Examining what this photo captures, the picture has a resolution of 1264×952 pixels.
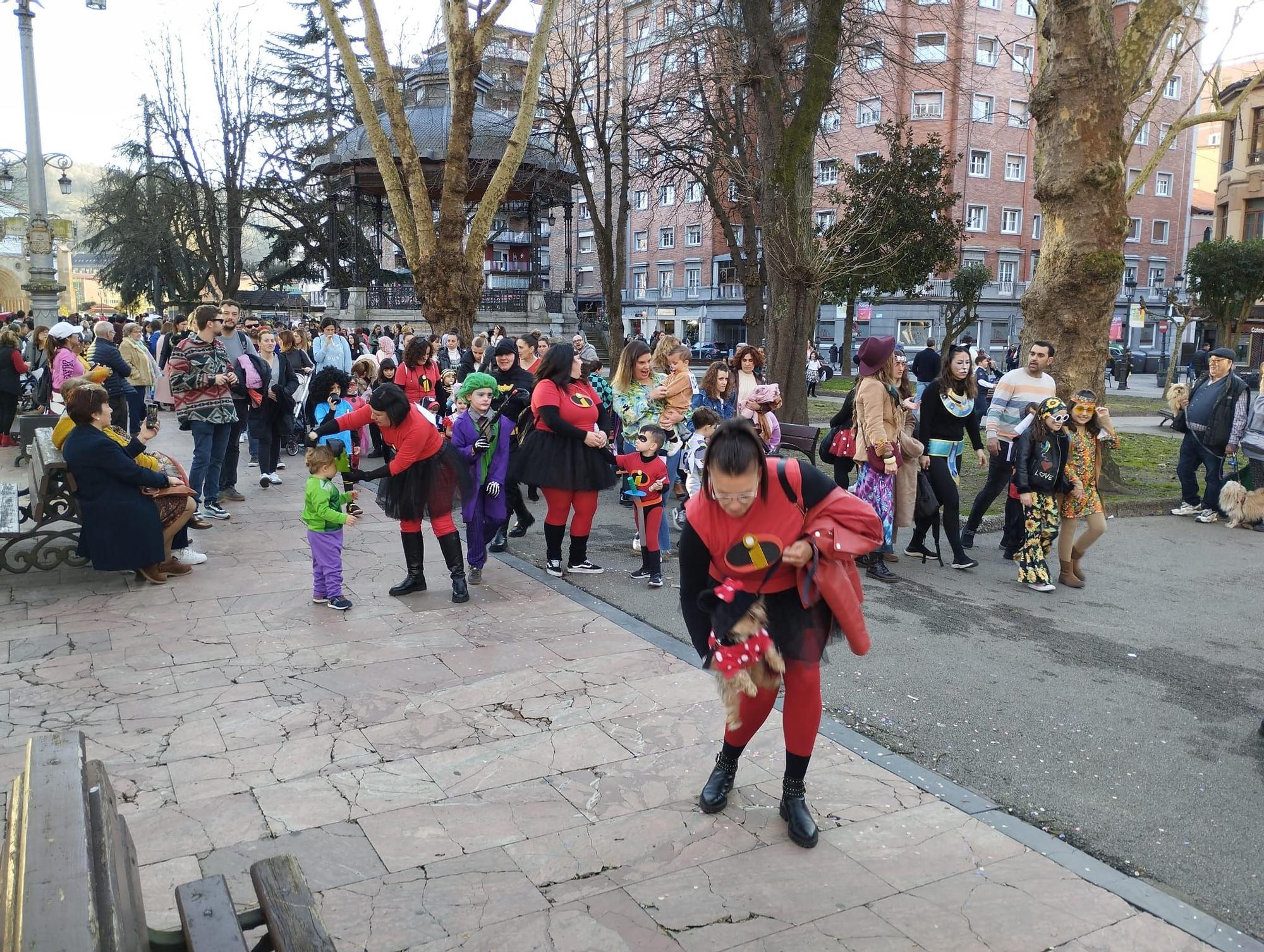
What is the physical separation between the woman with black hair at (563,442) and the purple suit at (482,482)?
15.9 inches

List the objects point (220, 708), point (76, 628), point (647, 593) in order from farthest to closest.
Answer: point (647, 593), point (76, 628), point (220, 708)

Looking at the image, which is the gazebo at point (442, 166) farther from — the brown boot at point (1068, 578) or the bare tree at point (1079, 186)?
the brown boot at point (1068, 578)

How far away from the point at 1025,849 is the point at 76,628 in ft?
18.4

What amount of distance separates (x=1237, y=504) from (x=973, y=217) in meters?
46.1

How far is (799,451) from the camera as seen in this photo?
11.7 metres

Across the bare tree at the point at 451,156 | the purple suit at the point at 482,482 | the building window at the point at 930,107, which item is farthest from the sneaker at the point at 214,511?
the building window at the point at 930,107

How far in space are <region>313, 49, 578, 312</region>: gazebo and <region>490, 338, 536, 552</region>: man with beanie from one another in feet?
47.5

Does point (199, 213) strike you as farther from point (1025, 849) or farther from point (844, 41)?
point (1025, 849)

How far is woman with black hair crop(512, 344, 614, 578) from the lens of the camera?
277 inches

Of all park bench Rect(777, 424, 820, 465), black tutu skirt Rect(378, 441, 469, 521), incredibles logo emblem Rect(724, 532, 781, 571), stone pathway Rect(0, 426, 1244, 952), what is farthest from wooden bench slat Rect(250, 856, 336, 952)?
park bench Rect(777, 424, 820, 465)

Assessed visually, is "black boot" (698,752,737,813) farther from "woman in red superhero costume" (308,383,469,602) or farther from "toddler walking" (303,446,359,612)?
"toddler walking" (303,446,359,612)

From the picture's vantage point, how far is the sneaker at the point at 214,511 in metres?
9.37

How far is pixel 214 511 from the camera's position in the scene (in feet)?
31.0

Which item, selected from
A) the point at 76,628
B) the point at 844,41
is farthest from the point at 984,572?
the point at 844,41
